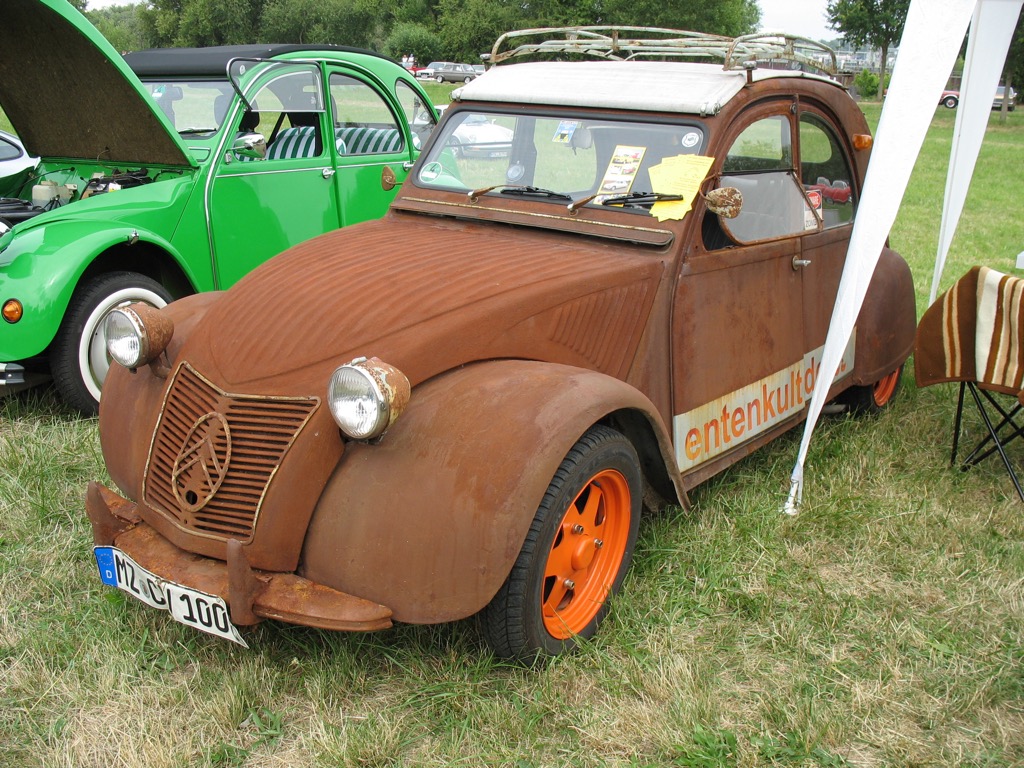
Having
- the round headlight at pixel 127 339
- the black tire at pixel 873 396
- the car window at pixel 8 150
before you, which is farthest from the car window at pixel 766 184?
the car window at pixel 8 150

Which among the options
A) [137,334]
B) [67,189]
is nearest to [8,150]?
[67,189]

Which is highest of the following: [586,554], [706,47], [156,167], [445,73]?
[445,73]

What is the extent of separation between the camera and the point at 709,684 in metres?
2.68

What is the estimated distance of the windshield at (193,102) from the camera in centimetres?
554

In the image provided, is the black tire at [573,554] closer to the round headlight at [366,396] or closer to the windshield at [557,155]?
the round headlight at [366,396]

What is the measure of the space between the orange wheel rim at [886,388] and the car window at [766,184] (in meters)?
1.35

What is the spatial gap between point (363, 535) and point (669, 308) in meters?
1.44

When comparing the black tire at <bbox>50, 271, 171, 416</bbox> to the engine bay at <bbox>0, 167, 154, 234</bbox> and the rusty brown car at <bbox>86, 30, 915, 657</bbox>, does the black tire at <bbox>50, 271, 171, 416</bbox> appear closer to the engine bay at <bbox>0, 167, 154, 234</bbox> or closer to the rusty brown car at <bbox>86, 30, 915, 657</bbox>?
the engine bay at <bbox>0, 167, 154, 234</bbox>

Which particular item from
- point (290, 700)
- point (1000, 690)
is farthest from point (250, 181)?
point (1000, 690)

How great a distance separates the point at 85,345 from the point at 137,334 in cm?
188

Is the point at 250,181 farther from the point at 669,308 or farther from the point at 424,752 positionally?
the point at 424,752

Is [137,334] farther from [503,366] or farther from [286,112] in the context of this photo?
[286,112]

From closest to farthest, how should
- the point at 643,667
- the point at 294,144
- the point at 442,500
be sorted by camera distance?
the point at 442,500, the point at 643,667, the point at 294,144

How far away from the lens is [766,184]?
3.72m
